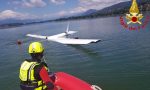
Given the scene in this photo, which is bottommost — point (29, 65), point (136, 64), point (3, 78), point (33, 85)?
point (3, 78)

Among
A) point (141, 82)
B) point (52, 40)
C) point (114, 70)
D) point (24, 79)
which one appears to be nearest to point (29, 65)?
point (24, 79)

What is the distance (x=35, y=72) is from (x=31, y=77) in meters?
0.27

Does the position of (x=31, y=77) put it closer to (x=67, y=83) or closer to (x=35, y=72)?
(x=35, y=72)

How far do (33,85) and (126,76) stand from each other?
1151 centimetres

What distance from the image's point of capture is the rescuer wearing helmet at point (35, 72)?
688 centimetres

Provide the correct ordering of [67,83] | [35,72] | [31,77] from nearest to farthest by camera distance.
Result: [35,72] < [31,77] < [67,83]

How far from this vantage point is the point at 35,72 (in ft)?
23.0

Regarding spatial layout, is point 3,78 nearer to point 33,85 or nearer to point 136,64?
point 136,64

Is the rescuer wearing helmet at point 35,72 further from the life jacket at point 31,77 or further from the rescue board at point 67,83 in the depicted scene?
the rescue board at point 67,83

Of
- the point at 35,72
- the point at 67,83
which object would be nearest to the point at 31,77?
the point at 35,72

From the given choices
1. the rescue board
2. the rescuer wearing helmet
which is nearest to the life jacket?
the rescuer wearing helmet

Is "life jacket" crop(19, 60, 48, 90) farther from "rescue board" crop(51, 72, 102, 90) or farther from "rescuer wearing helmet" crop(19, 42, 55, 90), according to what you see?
"rescue board" crop(51, 72, 102, 90)

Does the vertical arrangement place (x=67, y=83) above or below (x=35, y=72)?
below

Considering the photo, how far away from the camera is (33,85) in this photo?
7.23 m
